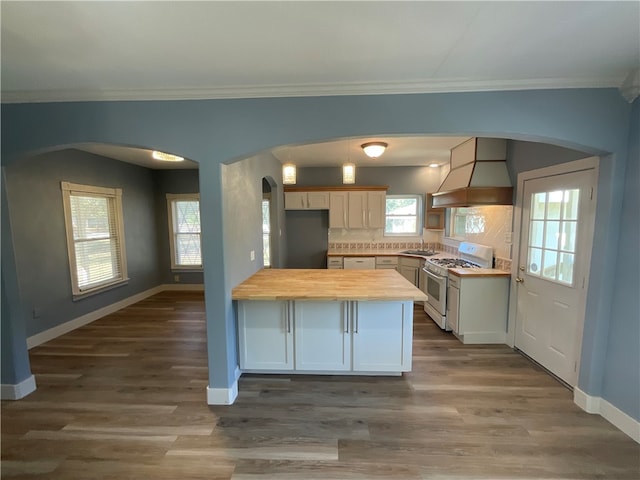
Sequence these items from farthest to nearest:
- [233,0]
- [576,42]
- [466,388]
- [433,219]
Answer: [433,219] → [466,388] → [576,42] → [233,0]

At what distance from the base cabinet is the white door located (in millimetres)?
1414

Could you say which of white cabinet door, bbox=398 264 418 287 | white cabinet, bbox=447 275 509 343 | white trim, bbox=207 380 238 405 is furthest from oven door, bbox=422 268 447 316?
white trim, bbox=207 380 238 405

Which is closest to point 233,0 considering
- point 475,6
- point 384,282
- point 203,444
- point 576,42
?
point 475,6

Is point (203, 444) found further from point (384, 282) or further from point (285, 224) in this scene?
point (285, 224)

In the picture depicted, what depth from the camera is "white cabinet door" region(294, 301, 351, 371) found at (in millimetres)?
2590

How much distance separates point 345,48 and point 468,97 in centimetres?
102

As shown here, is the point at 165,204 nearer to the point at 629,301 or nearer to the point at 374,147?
the point at 374,147

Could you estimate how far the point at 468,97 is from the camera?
1.99 meters

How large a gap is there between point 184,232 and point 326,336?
14.2ft

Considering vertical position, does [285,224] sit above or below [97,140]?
below

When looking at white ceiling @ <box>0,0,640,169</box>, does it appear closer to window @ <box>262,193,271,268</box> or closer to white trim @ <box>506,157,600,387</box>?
white trim @ <box>506,157,600,387</box>

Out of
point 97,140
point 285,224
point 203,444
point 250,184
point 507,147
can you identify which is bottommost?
point 203,444

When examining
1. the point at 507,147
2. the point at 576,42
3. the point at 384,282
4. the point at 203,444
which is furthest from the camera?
the point at 507,147

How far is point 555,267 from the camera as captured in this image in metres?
2.62
